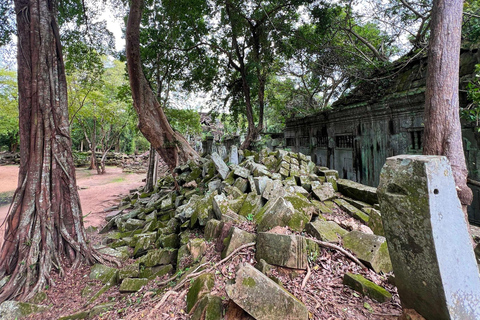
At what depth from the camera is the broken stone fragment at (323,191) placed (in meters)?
3.28

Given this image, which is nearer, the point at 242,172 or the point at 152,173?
the point at 242,172

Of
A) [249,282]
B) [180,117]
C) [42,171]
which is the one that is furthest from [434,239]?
[180,117]

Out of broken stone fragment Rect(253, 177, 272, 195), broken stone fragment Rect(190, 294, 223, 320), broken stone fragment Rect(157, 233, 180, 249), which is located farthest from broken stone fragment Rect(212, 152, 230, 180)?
broken stone fragment Rect(190, 294, 223, 320)

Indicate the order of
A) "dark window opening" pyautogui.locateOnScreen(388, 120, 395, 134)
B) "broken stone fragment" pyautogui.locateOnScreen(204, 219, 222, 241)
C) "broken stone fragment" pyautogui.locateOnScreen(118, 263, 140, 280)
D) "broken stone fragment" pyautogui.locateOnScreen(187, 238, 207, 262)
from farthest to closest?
"dark window opening" pyautogui.locateOnScreen(388, 120, 395, 134)
"broken stone fragment" pyautogui.locateOnScreen(118, 263, 140, 280)
"broken stone fragment" pyautogui.locateOnScreen(204, 219, 222, 241)
"broken stone fragment" pyautogui.locateOnScreen(187, 238, 207, 262)

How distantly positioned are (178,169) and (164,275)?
4.14m

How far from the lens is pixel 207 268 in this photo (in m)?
2.06

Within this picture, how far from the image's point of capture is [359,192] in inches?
134

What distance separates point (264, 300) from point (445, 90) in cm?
343

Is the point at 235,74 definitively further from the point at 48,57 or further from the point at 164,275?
the point at 164,275

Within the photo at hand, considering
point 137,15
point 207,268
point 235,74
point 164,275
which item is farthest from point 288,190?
point 235,74

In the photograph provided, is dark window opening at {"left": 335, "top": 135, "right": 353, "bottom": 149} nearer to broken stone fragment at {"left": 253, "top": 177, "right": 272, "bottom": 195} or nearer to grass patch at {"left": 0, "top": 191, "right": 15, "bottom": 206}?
broken stone fragment at {"left": 253, "top": 177, "right": 272, "bottom": 195}

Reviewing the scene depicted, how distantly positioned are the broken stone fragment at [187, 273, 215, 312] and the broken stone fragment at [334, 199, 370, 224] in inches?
82.8

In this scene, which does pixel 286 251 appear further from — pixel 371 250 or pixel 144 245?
pixel 144 245

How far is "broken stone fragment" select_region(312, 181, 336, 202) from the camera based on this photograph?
3.28m
